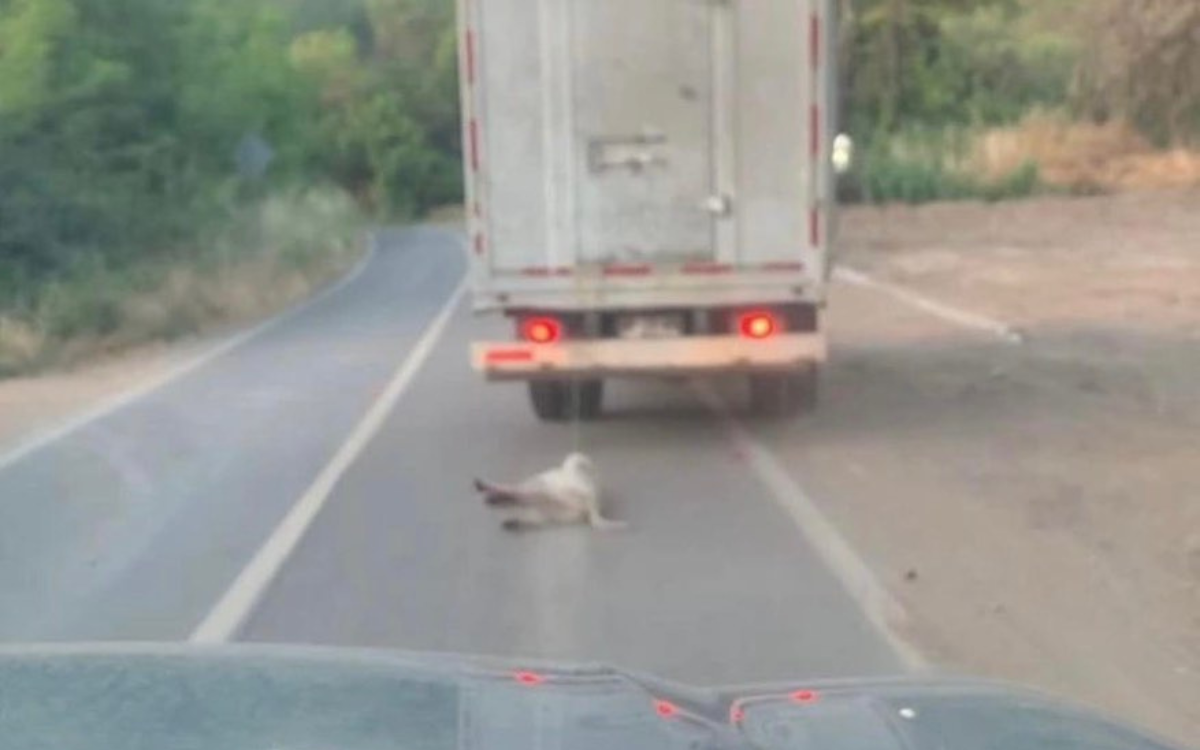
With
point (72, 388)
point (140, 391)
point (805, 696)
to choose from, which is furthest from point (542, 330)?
point (805, 696)

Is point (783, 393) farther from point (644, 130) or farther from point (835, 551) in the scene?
point (835, 551)

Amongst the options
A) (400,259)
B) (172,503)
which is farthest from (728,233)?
(400,259)

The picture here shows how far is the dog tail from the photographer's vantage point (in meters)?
14.2

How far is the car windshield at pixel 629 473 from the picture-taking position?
4.07m

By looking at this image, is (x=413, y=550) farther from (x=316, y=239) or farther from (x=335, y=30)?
(x=335, y=30)

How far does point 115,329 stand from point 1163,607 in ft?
86.7

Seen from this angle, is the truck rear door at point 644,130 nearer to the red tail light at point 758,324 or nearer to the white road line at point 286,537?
the red tail light at point 758,324

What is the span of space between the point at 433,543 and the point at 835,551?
215 cm

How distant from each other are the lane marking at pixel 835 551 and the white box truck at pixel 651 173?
0.94 m

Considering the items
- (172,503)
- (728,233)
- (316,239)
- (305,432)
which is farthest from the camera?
(316,239)

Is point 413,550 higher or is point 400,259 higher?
point 413,550

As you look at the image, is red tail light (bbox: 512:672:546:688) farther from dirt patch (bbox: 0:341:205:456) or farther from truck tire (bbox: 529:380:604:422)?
dirt patch (bbox: 0:341:205:456)

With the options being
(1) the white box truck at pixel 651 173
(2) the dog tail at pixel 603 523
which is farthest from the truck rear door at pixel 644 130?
(2) the dog tail at pixel 603 523

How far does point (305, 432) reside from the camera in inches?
797
